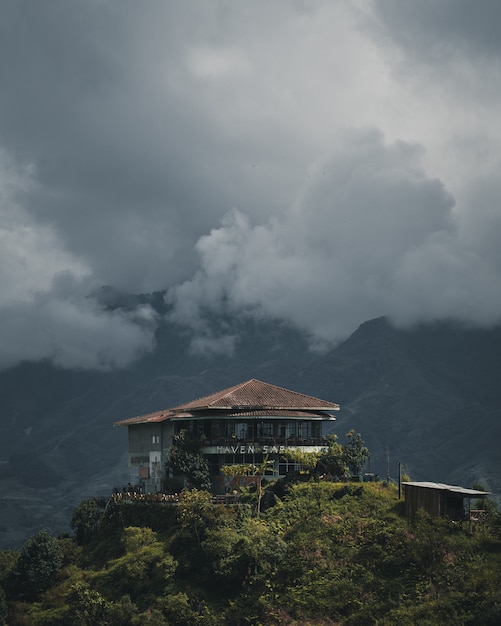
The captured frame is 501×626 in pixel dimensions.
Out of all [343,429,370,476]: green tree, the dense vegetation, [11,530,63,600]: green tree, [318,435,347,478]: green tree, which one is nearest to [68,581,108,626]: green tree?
the dense vegetation

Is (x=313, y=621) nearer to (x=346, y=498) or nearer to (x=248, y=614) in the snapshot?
(x=248, y=614)

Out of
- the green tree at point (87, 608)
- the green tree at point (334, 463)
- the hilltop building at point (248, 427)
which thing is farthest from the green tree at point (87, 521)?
the green tree at point (334, 463)

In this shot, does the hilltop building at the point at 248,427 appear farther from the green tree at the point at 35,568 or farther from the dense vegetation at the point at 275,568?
the green tree at the point at 35,568

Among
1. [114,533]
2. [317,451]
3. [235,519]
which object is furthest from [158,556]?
[317,451]

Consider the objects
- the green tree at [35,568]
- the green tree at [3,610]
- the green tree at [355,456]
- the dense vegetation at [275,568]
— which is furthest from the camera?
the green tree at [355,456]

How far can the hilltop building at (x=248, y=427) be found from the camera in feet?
321

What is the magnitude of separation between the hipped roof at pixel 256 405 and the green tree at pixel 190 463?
10.6ft

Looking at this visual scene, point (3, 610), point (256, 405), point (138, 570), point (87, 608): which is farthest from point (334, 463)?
point (3, 610)

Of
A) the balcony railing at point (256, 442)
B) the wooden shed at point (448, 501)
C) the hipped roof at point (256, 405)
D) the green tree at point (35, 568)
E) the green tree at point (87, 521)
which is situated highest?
the hipped roof at point (256, 405)

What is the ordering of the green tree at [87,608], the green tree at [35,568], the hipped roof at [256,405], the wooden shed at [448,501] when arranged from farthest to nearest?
the hipped roof at [256,405], the green tree at [35,568], the wooden shed at [448,501], the green tree at [87,608]

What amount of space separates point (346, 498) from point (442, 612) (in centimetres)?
2057

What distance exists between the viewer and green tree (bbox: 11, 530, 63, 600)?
84.9 m

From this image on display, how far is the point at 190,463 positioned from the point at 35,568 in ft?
62.3

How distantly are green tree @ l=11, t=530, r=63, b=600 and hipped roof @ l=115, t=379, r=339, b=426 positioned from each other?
20.5m
